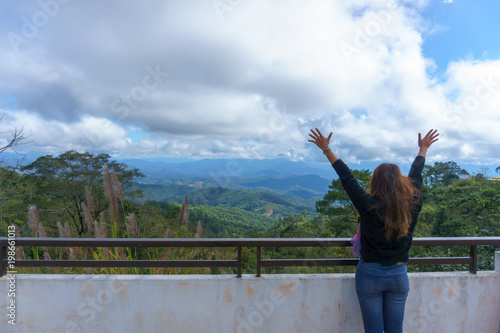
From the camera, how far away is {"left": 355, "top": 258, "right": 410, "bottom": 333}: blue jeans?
66.2 inches

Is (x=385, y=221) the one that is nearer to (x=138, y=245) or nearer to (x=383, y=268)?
(x=383, y=268)

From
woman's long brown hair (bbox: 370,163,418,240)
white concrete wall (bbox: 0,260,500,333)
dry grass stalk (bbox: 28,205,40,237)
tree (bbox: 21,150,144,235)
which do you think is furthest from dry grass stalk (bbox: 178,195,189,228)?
tree (bbox: 21,150,144,235)

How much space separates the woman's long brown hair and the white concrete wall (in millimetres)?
761

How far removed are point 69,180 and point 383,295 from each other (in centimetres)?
1992

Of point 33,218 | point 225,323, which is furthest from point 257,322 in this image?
point 33,218

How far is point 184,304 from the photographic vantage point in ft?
6.81

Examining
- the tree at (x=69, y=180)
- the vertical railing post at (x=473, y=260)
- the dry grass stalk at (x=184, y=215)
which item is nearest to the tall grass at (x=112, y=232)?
the dry grass stalk at (x=184, y=215)

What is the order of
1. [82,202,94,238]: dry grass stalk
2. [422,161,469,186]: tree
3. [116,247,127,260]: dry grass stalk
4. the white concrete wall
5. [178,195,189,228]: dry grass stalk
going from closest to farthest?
the white concrete wall → [116,247,127,260]: dry grass stalk → [82,202,94,238]: dry grass stalk → [178,195,189,228]: dry grass stalk → [422,161,469,186]: tree

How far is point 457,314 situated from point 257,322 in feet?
5.47

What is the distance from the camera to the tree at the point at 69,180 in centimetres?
1630

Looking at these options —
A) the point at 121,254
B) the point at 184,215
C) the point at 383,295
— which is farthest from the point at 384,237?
the point at 121,254

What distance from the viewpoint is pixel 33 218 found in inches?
113

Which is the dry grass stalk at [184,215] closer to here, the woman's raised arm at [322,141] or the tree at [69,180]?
the woman's raised arm at [322,141]

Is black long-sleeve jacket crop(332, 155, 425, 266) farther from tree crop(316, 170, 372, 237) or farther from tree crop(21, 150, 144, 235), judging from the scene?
tree crop(316, 170, 372, 237)
